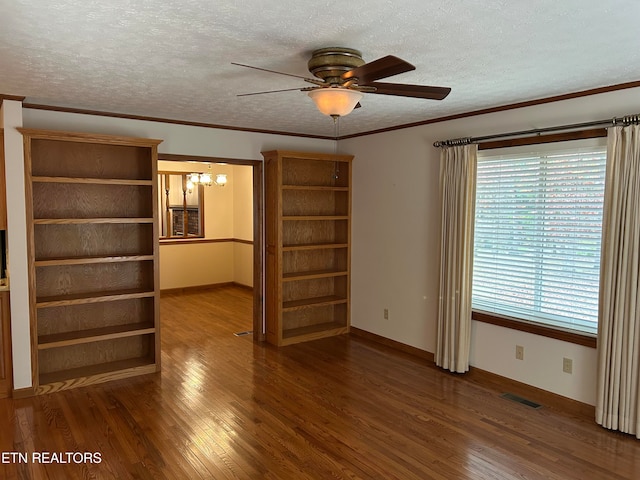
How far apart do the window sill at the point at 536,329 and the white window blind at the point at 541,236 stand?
0.05 m

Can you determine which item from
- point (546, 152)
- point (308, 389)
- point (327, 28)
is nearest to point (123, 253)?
point (308, 389)

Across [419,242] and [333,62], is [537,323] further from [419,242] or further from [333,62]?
[333,62]

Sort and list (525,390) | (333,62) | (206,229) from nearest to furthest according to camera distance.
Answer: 1. (333,62)
2. (525,390)
3. (206,229)

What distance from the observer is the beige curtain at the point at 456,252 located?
4.27 meters

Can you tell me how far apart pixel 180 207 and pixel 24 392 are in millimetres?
5281

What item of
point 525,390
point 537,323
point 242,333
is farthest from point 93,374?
point 537,323

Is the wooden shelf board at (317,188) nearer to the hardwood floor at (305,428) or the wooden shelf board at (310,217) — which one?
the wooden shelf board at (310,217)

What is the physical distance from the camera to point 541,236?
12.6ft

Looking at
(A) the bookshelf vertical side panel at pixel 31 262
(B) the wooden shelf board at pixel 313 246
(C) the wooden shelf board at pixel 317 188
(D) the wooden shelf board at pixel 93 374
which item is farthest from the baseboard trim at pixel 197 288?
(A) the bookshelf vertical side panel at pixel 31 262

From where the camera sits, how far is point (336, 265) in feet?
19.8

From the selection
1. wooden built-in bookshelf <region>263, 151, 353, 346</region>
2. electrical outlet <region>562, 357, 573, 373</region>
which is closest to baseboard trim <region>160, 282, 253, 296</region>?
wooden built-in bookshelf <region>263, 151, 353, 346</region>

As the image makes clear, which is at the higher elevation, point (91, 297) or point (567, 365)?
point (91, 297)

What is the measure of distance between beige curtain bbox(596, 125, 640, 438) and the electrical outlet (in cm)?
28

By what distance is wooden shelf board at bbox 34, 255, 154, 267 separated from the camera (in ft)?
12.8
